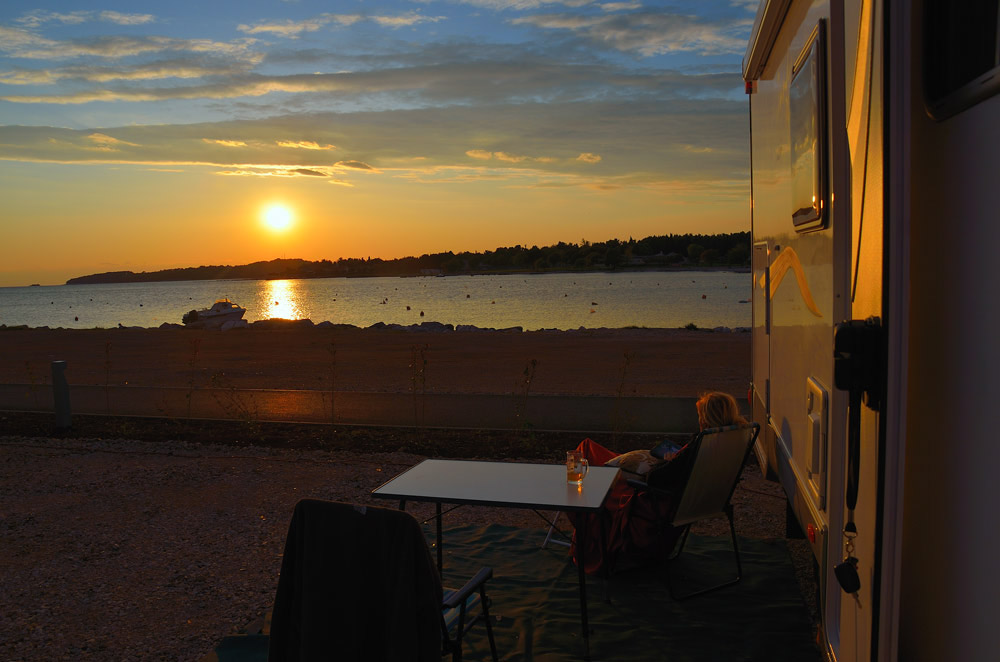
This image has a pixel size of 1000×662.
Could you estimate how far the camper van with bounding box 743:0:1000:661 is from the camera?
4.75 ft

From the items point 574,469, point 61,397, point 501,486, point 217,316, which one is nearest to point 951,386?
point 574,469

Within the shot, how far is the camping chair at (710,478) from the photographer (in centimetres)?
401

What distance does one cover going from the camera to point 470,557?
4.91 metres

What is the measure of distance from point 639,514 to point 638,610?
1.74 ft

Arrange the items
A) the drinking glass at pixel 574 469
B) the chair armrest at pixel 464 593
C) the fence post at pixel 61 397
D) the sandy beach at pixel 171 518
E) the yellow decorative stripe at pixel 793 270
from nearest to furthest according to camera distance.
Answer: the chair armrest at pixel 464 593 < the yellow decorative stripe at pixel 793 270 < the drinking glass at pixel 574 469 < the sandy beach at pixel 171 518 < the fence post at pixel 61 397

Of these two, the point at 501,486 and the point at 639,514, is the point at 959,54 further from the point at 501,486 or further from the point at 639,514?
the point at 639,514

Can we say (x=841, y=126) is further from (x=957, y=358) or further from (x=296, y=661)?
(x=296, y=661)

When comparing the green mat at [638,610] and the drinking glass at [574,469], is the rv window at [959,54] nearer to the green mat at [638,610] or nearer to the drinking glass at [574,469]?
the drinking glass at [574,469]

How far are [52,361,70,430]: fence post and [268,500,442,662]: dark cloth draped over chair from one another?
7.25 m

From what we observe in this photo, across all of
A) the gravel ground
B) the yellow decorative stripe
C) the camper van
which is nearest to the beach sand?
the gravel ground

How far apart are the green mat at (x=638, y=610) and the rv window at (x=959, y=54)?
283 cm

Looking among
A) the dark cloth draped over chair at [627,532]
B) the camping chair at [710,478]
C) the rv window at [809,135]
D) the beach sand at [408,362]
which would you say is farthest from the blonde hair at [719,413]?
the beach sand at [408,362]

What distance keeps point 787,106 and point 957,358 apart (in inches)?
78.5

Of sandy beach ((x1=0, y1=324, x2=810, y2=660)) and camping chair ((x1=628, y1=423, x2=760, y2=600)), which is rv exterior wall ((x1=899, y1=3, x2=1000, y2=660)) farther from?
sandy beach ((x1=0, y1=324, x2=810, y2=660))
